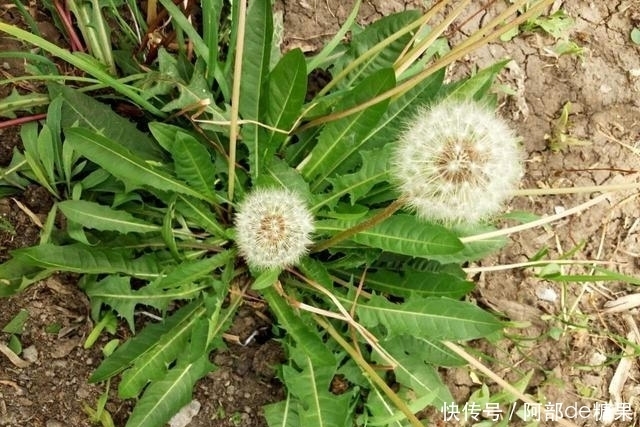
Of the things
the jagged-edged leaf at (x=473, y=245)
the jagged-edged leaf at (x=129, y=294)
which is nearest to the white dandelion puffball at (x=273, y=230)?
the jagged-edged leaf at (x=129, y=294)

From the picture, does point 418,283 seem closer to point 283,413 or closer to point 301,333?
point 301,333

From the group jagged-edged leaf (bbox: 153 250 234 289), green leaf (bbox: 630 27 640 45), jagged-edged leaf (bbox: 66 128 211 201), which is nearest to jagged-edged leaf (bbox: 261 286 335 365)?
jagged-edged leaf (bbox: 153 250 234 289)

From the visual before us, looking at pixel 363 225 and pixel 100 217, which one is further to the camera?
pixel 100 217

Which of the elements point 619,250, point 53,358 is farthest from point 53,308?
point 619,250

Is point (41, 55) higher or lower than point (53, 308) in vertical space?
higher

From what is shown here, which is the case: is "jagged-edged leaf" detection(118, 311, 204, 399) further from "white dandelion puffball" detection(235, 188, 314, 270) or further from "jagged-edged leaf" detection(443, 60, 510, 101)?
"jagged-edged leaf" detection(443, 60, 510, 101)

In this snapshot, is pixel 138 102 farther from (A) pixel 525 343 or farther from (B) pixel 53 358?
(A) pixel 525 343

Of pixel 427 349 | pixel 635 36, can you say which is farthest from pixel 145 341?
pixel 635 36
